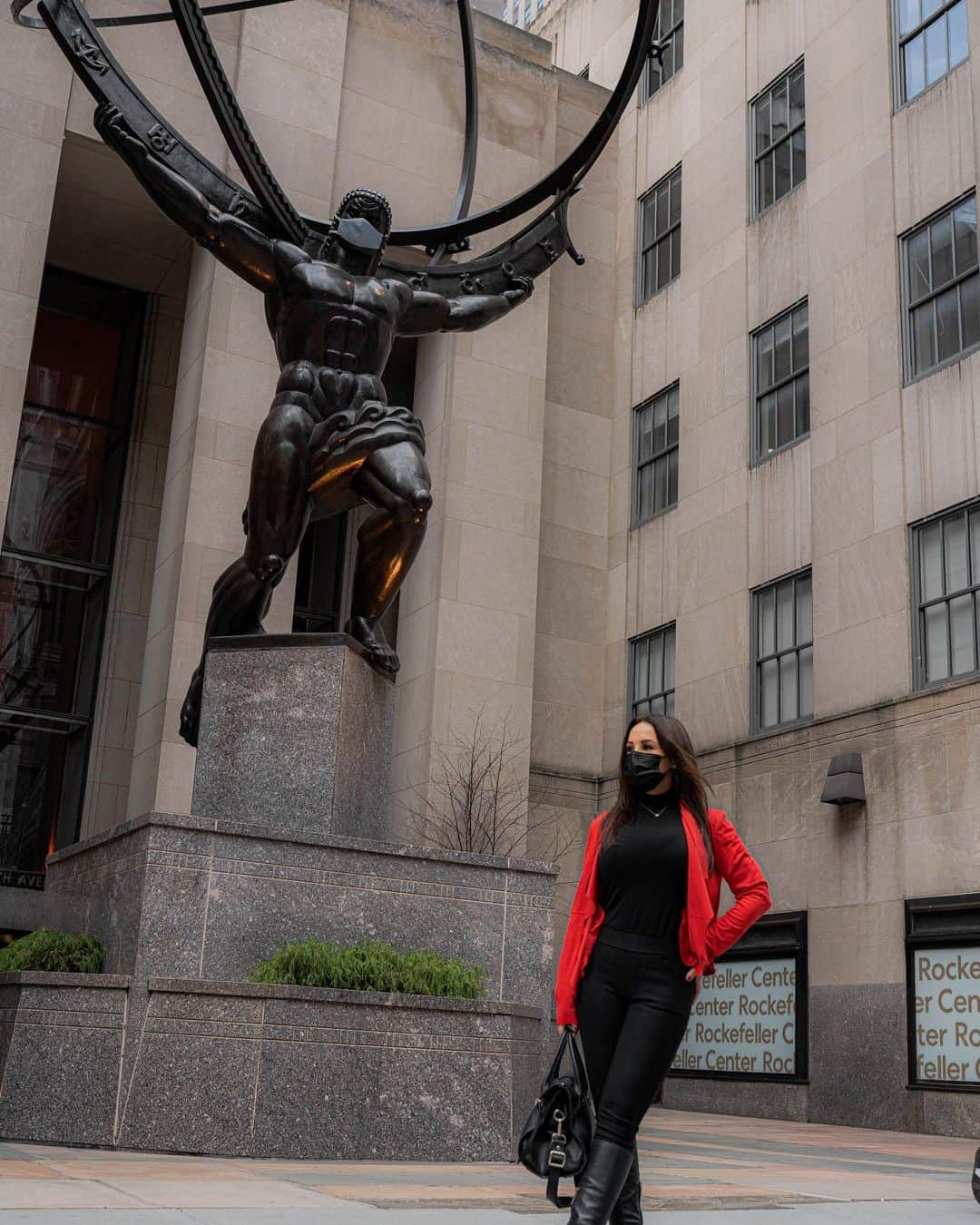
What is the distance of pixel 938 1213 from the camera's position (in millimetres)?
6023

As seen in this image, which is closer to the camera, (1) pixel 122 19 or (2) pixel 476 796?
(1) pixel 122 19

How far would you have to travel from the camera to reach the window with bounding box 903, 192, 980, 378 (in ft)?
60.6

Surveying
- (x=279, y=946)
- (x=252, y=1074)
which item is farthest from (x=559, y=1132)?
(x=279, y=946)

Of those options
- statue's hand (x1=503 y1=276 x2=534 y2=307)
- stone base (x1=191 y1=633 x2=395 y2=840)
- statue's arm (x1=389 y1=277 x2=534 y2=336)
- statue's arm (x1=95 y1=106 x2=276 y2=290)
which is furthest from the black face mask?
statue's hand (x1=503 y1=276 x2=534 y2=307)

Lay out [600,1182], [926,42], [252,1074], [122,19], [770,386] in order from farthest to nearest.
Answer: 1. [770,386]
2. [926,42]
3. [122,19]
4. [252,1074]
5. [600,1182]

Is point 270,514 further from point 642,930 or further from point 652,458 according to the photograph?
point 652,458

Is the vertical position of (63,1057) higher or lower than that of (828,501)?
lower

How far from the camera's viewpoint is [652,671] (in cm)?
2420

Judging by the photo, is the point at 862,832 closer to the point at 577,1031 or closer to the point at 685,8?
the point at 577,1031

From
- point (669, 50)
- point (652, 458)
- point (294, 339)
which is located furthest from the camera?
point (669, 50)

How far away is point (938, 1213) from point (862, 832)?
41.8ft

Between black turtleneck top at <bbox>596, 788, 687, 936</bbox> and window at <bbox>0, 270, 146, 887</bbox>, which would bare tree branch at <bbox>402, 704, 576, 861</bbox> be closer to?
window at <bbox>0, 270, 146, 887</bbox>

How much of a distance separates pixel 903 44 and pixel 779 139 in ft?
9.63

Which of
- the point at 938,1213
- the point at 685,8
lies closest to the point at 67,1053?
the point at 938,1213
